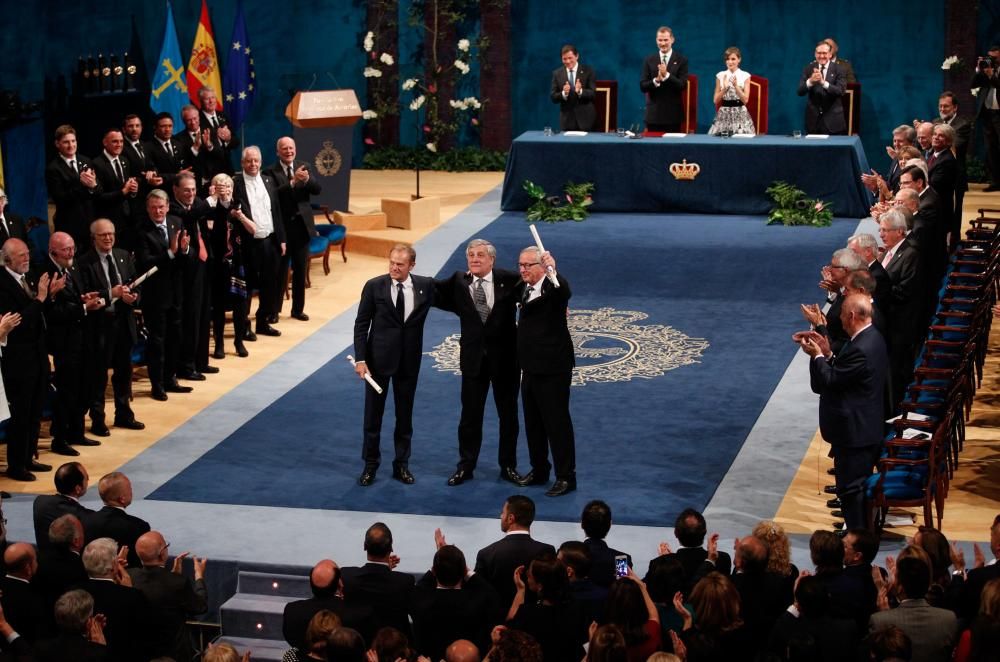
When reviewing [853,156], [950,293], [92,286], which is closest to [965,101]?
[853,156]

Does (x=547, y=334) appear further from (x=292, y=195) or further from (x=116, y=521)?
(x=292, y=195)

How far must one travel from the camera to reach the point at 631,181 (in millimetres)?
16484

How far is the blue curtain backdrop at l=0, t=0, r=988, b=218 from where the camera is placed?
19.4m

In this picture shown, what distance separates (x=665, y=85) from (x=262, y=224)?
5.87 meters

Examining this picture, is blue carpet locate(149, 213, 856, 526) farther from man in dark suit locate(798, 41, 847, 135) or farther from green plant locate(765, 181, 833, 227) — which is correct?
man in dark suit locate(798, 41, 847, 135)

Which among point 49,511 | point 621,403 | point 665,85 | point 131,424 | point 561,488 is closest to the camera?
point 49,511

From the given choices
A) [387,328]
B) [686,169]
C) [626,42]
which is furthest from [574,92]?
[387,328]

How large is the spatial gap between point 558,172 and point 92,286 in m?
7.03

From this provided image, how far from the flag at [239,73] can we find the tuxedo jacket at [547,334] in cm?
1073

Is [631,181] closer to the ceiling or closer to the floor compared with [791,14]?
closer to the floor

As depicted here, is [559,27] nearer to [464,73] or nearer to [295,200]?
[464,73]

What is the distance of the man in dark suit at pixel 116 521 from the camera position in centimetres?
750

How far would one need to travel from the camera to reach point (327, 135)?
651 inches

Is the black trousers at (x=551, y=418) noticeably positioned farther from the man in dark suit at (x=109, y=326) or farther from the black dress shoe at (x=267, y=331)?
the black dress shoe at (x=267, y=331)
